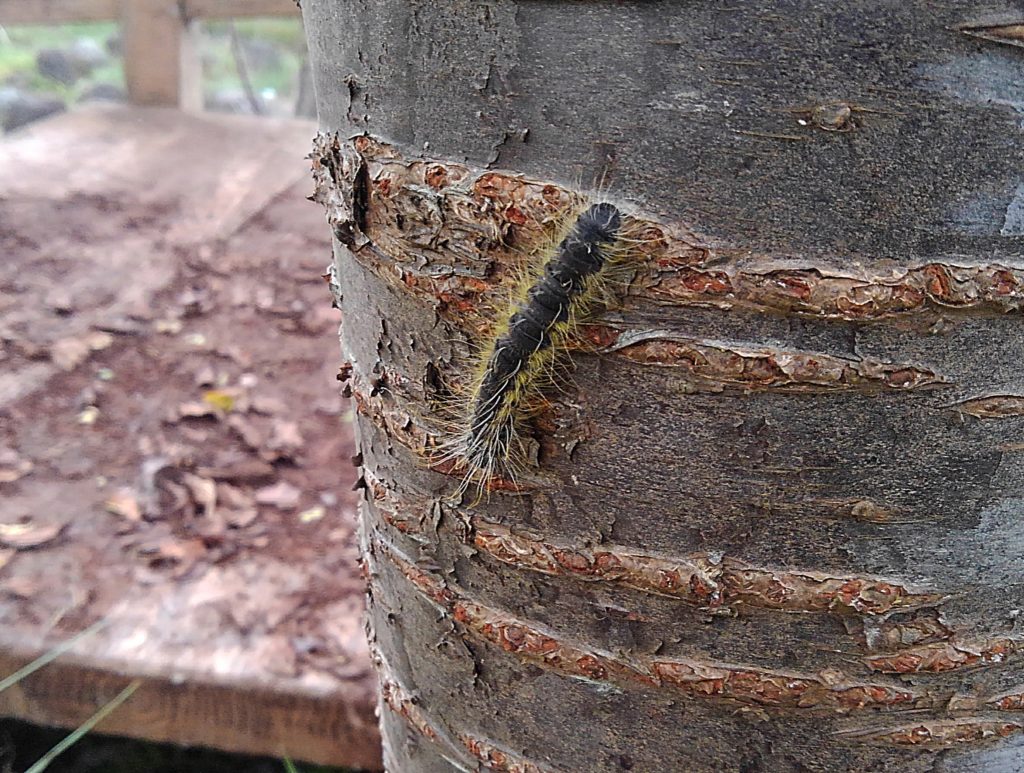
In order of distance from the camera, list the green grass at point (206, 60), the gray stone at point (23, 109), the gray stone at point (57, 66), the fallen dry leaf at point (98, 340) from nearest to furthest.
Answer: the fallen dry leaf at point (98, 340), the gray stone at point (23, 109), the green grass at point (206, 60), the gray stone at point (57, 66)

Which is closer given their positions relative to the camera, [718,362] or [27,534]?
[718,362]

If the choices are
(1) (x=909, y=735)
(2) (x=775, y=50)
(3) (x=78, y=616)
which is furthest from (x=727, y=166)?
(3) (x=78, y=616)

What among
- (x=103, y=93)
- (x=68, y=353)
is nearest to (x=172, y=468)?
(x=68, y=353)

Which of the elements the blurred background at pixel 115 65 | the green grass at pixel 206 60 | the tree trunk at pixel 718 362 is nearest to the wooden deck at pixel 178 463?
the tree trunk at pixel 718 362

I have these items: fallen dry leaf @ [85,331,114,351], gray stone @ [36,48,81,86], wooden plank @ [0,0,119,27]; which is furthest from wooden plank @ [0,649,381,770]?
gray stone @ [36,48,81,86]

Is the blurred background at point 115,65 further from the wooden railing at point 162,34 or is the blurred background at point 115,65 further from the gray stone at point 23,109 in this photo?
the wooden railing at point 162,34

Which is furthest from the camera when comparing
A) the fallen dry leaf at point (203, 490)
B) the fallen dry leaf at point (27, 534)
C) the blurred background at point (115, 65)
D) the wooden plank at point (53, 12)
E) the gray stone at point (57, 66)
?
the gray stone at point (57, 66)

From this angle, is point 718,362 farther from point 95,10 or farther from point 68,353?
point 95,10

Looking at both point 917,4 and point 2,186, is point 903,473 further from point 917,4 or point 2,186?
point 2,186
